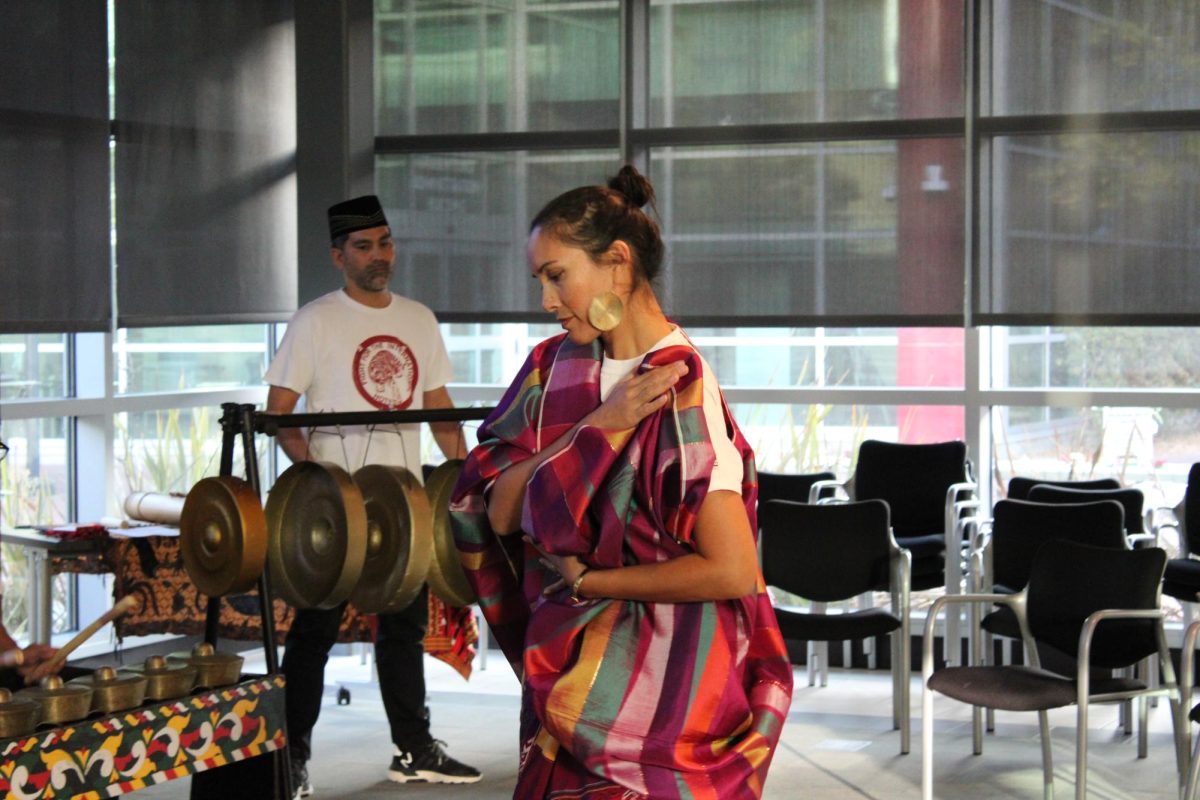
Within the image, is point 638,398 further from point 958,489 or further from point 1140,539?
point 958,489

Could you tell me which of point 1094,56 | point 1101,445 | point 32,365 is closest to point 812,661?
point 1101,445

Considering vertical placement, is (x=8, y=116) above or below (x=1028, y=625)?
above

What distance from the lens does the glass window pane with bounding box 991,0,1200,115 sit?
6133 mm

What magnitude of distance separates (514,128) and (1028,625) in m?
3.30

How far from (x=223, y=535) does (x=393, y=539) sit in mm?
563

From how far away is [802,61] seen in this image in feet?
21.5

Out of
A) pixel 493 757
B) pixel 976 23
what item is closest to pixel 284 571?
pixel 493 757

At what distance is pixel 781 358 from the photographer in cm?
671

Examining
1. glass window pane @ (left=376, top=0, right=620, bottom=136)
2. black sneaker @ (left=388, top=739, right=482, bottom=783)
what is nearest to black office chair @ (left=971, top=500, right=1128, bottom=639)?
black sneaker @ (left=388, top=739, right=482, bottom=783)

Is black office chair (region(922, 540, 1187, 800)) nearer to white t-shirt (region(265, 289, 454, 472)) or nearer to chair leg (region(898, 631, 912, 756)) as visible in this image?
chair leg (region(898, 631, 912, 756))

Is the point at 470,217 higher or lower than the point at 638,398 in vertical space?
higher

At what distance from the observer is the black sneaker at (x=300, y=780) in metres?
4.41

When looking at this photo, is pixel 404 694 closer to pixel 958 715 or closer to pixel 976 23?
pixel 958 715

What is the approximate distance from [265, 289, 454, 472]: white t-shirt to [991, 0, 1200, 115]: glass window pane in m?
2.96
